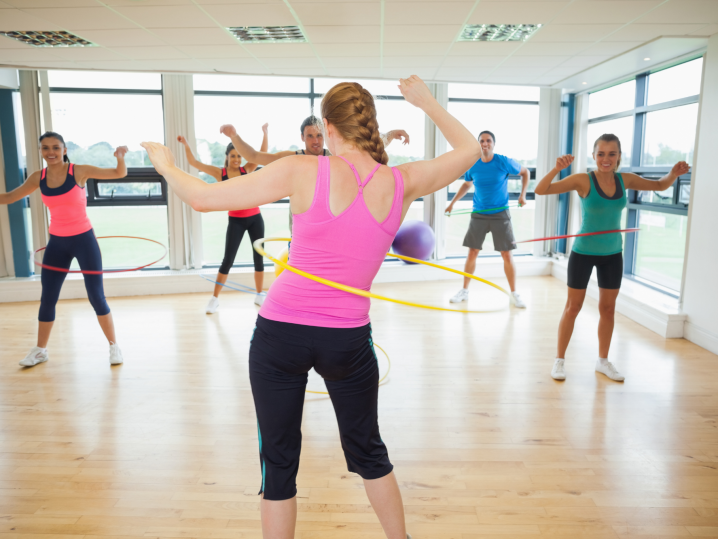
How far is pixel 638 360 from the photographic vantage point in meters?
3.92

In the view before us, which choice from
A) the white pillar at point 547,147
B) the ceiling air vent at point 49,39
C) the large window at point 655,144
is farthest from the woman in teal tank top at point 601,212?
the ceiling air vent at point 49,39

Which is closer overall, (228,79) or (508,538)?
(508,538)

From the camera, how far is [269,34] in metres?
4.39

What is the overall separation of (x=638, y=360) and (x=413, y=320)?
1929 millimetres

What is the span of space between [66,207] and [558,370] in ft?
11.6

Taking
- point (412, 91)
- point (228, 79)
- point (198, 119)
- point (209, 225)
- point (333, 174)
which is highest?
point (228, 79)

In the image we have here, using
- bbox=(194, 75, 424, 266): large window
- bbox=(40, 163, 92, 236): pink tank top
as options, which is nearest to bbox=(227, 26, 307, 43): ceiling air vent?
bbox=(194, 75, 424, 266): large window

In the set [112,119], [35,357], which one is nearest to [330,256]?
[35,357]

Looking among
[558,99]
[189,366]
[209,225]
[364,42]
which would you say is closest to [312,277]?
[189,366]

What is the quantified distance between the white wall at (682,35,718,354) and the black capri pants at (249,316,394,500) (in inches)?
149

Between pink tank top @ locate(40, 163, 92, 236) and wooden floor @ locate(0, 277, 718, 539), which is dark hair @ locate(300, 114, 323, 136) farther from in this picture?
wooden floor @ locate(0, 277, 718, 539)

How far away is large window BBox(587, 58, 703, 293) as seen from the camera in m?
5.13

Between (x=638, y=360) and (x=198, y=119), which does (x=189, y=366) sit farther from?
(x=198, y=119)

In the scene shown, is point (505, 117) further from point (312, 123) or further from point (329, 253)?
point (329, 253)
